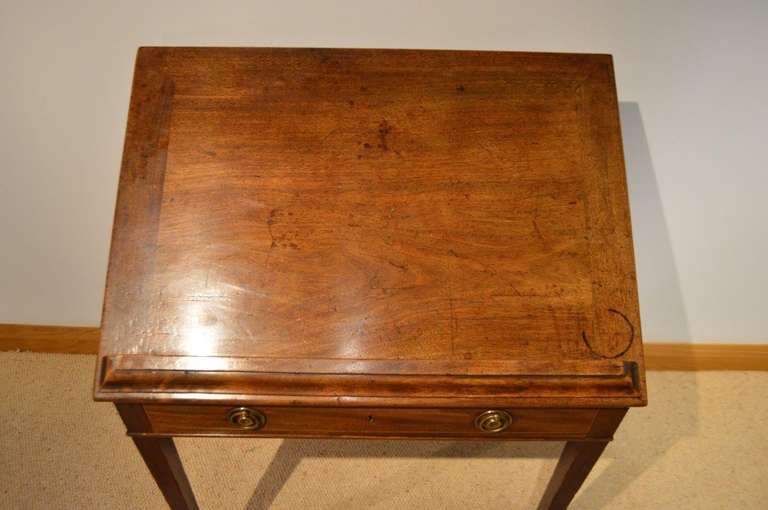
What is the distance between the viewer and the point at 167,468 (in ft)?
3.58

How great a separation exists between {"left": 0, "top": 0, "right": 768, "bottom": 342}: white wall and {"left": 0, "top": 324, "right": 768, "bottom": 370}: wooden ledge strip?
106 mm

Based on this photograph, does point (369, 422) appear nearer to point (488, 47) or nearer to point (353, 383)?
point (353, 383)

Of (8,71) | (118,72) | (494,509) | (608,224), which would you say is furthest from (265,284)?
(494,509)

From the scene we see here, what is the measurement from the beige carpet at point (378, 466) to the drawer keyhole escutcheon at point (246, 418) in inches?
24.5

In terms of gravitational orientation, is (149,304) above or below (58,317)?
above

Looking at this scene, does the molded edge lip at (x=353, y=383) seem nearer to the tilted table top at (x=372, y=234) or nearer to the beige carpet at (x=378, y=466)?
the tilted table top at (x=372, y=234)

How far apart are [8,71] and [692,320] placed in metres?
1.72

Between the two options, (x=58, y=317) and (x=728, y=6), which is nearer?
(x=728, y=6)

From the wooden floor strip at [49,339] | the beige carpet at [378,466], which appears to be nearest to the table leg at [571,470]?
the beige carpet at [378,466]

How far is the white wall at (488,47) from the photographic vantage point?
1166mm

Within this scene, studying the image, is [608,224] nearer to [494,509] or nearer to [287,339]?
[287,339]

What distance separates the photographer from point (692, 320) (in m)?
1.64

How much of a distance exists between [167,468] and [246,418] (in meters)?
0.29

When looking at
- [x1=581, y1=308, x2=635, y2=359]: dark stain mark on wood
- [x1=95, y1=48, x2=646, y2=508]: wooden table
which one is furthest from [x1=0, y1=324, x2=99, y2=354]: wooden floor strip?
[x1=581, y1=308, x2=635, y2=359]: dark stain mark on wood
